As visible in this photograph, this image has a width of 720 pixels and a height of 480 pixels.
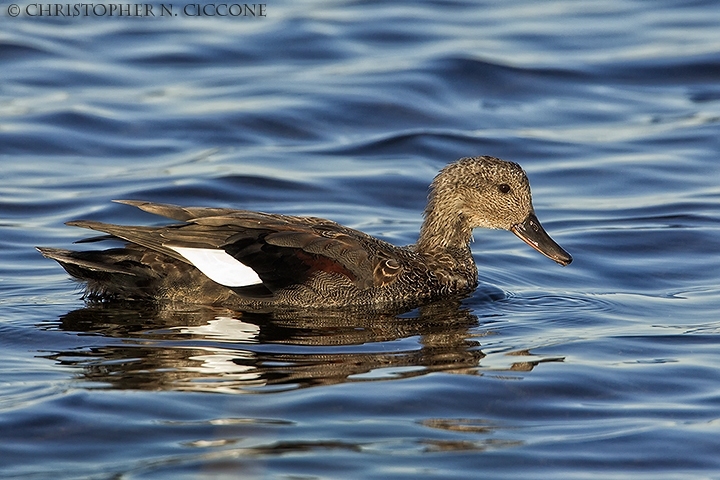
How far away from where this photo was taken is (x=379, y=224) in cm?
1110

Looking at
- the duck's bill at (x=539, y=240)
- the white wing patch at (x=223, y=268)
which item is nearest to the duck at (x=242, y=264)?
the white wing patch at (x=223, y=268)

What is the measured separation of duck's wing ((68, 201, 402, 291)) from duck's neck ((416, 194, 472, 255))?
977mm

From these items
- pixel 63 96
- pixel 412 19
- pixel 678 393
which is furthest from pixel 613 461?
pixel 412 19

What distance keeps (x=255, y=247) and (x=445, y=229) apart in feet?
5.71

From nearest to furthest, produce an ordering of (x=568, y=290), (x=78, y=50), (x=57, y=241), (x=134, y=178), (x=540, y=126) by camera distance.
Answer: (x=568, y=290)
(x=57, y=241)
(x=134, y=178)
(x=540, y=126)
(x=78, y=50)

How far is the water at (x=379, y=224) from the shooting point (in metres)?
6.07

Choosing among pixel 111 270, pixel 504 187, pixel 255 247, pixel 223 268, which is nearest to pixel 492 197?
pixel 504 187

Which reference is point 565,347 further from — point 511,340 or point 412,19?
point 412,19

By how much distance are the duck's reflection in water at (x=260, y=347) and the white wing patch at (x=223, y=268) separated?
Result: 20 centimetres

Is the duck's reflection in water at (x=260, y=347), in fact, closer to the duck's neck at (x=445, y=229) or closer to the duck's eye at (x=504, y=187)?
the duck's neck at (x=445, y=229)

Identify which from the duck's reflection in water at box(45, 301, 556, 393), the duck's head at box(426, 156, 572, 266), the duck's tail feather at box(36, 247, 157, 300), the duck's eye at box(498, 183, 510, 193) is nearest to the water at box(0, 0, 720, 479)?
the duck's reflection in water at box(45, 301, 556, 393)

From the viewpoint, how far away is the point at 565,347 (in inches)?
305

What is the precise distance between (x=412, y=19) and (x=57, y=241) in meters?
8.62

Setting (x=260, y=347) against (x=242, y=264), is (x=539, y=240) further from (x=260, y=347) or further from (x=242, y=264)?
(x=260, y=347)
